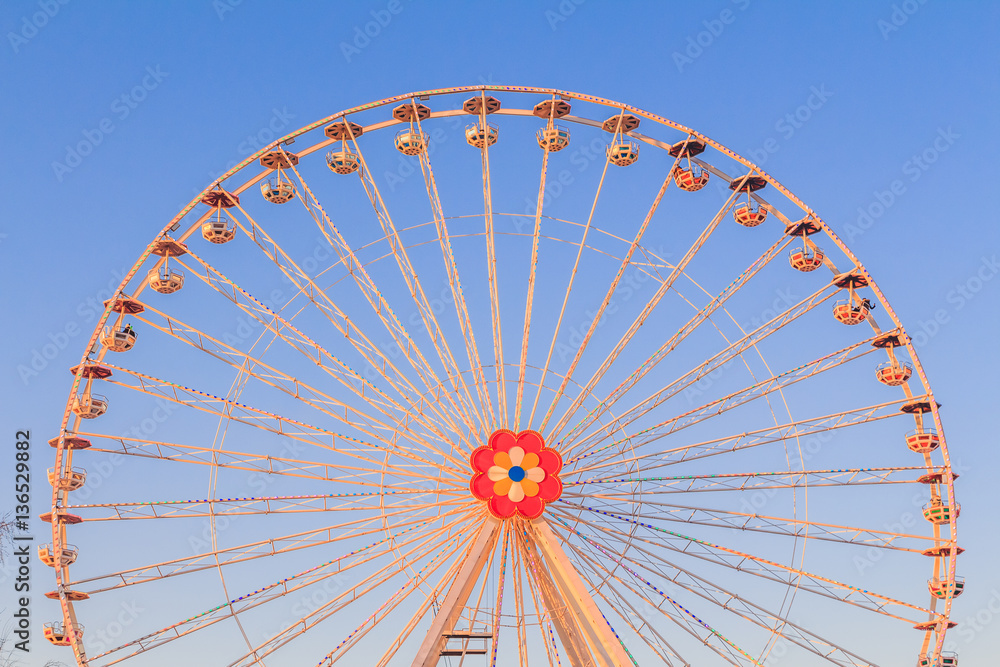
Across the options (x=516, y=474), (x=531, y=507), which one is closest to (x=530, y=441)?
(x=516, y=474)

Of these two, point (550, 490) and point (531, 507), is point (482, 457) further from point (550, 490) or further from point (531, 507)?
point (550, 490)

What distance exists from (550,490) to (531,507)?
536 millimetres

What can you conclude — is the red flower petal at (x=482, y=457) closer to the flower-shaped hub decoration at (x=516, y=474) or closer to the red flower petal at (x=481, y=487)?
the flower-shaped hub decoration at (x=516, y=474)

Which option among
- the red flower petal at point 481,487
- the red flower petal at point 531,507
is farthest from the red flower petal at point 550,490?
the red flower petal at point 481,487

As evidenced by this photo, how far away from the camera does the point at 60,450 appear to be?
92.6ft

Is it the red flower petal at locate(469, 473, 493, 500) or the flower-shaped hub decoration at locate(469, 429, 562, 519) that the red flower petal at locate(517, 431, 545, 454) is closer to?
the flower-shaped hub decoration at locate(469, 429, 562, 519)

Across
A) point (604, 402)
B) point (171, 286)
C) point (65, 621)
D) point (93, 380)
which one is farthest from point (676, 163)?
point (65, 621)

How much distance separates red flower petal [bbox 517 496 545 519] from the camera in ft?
89.4

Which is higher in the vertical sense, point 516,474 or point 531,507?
point 516,474

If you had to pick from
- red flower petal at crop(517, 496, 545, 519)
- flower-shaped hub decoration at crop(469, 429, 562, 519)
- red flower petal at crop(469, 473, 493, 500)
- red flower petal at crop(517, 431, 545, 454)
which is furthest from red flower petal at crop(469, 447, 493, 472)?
red flower petal at crop(517, 496, 545, 519)

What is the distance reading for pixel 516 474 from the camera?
1079 inches

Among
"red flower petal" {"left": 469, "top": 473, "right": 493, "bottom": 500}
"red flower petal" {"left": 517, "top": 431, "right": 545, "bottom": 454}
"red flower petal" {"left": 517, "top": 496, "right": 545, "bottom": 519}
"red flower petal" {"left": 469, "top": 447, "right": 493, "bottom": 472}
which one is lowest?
"red flower petal" {"left": 517, "top": 496, "right": 545, "bottom": 519}

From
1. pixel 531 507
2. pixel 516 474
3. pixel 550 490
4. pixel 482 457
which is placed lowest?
pixel 531 507

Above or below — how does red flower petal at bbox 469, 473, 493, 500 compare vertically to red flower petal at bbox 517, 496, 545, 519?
above
